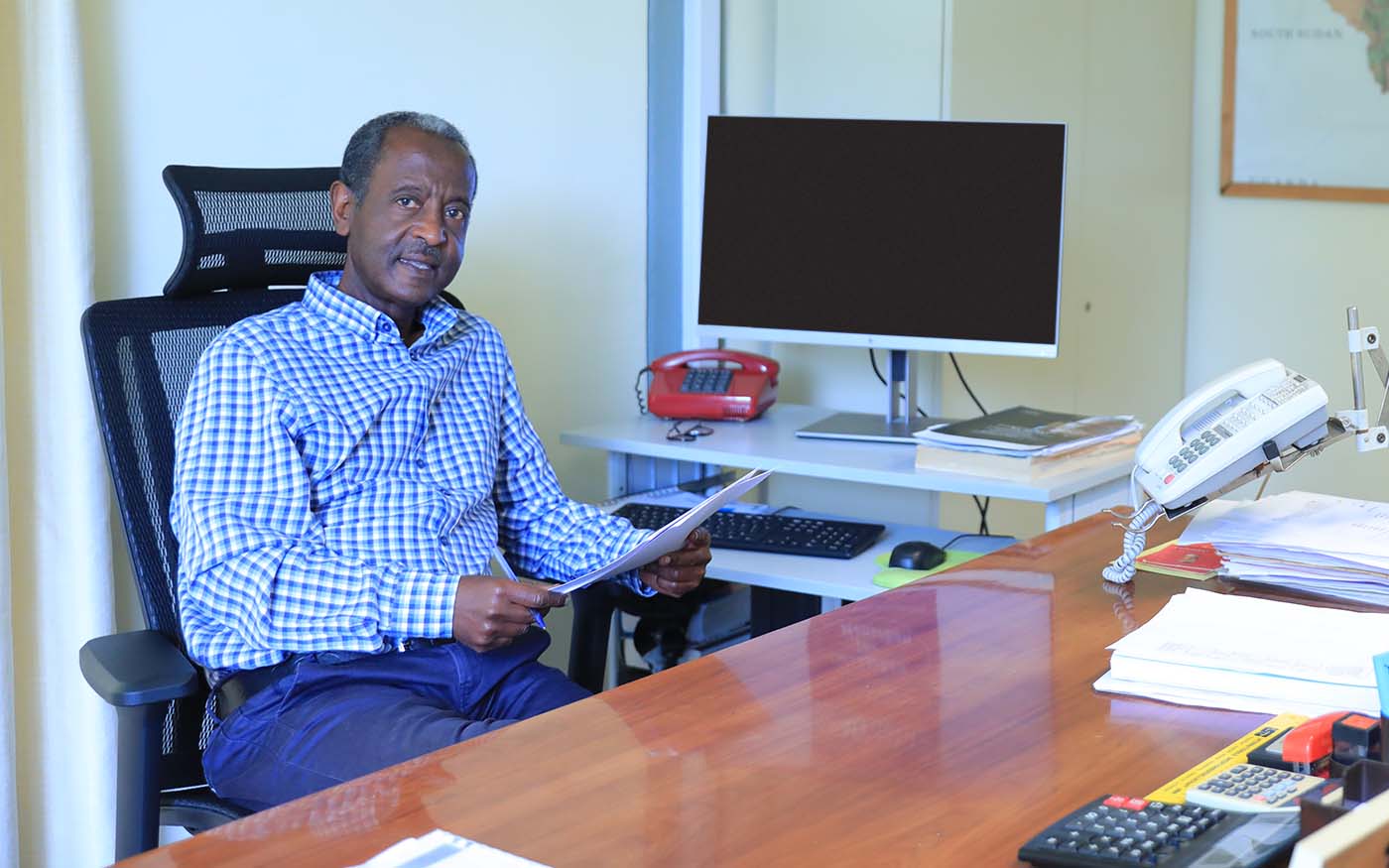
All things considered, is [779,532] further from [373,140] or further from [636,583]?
[373,140]

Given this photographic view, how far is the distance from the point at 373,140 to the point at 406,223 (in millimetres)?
125

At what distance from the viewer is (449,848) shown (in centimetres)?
99

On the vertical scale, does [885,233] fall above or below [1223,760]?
above

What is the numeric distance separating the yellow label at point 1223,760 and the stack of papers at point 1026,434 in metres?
1.10

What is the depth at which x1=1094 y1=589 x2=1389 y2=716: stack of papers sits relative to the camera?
4.17 ft

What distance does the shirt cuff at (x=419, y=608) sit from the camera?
1743 mm

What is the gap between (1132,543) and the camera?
165cm

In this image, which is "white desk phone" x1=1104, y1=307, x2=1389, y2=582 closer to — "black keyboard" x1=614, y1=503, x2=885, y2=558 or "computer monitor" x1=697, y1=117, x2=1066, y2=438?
"black keyboard" x1=614, y1=503, x2=885, y2=558

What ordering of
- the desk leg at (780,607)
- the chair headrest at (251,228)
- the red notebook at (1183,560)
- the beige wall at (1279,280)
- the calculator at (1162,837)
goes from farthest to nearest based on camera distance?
the beige wall at (1279,280) → the desk leg at (780,607) → the chair headrest at (251,228) → the red notebook at (1183,560) → the calculator at (1162,837)

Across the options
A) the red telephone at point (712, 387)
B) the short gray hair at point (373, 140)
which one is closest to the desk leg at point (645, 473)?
the red telephone at point (712, 387)

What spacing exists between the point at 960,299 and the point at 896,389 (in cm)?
24

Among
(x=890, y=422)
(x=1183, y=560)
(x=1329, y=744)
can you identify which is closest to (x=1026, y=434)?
(x=890, y=422)

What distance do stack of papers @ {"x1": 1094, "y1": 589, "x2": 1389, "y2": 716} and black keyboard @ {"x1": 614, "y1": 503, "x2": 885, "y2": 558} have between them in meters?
0.97

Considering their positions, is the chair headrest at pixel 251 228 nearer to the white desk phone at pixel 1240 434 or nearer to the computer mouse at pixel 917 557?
the computer mouse at pixel 917 557
